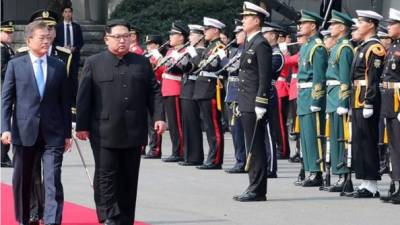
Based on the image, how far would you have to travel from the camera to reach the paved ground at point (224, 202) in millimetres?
12258

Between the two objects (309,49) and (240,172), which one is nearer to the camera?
(309,49)

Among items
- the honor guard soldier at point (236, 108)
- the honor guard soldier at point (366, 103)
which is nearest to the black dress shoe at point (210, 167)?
the honor guard soldier at point (236, 108)

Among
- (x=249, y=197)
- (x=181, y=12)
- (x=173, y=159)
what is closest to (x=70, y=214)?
(x=249, y=197)

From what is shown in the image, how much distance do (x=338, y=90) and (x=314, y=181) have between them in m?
1.43

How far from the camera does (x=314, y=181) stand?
1509 cm

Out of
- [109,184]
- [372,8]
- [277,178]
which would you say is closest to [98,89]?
[109,184]

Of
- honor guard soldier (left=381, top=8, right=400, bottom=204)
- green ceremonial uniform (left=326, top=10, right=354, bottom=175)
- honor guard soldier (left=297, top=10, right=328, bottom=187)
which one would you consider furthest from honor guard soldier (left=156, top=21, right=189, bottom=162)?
honor guard soldier (left=381, top=8, right=400, bottom=204)

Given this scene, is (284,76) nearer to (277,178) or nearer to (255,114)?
(277,178)

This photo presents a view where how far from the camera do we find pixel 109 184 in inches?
437

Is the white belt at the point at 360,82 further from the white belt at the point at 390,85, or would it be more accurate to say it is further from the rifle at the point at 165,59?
the rifle at the point at 165,59

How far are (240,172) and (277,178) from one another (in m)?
0.82

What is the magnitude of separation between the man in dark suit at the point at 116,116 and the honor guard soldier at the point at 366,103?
304 centimetres

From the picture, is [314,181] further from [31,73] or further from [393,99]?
[31,73]

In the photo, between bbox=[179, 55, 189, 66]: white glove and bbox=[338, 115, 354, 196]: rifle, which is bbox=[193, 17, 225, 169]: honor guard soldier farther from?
bbox=[338, 115, 354, 196]: rifle
